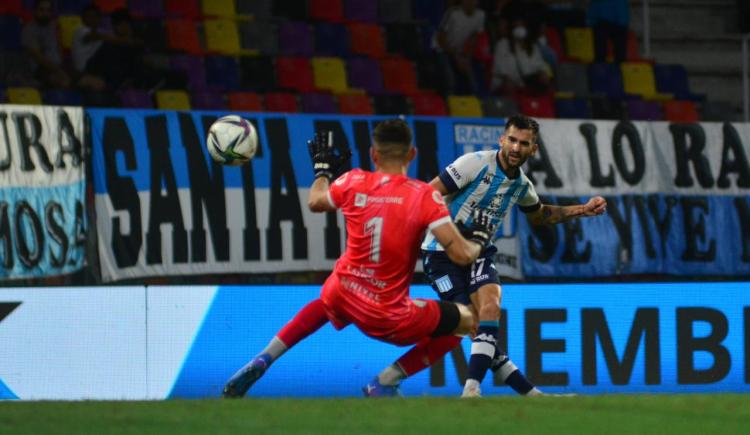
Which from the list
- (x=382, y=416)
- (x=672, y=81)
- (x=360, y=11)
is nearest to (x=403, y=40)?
(x=360, y=11)

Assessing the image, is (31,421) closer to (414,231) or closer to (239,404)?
(239,404)

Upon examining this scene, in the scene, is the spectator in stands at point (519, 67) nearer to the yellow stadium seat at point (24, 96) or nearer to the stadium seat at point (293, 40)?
the stadium seat at point (293, 40)

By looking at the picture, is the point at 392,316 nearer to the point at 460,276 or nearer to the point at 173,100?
the point at 460,276

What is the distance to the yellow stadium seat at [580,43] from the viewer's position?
754 inches

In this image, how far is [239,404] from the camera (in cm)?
752

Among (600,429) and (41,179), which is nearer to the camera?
(600,429)

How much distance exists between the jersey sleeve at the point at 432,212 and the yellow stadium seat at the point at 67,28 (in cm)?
907

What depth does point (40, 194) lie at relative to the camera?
12.3m

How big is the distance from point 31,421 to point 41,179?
18.9 feet

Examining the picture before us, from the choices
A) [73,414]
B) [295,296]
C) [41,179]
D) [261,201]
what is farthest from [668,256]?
[73,414]

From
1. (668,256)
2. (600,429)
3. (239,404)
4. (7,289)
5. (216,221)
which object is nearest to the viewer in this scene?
(600,429)

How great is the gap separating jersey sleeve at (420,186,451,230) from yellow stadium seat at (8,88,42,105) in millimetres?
7666

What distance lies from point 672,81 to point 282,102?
5.86 metres

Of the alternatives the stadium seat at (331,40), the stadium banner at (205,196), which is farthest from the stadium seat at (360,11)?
the stadium banner at (205,196)
